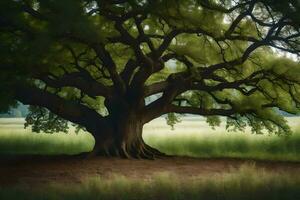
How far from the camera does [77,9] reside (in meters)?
10.3

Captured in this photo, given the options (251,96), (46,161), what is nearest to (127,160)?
(46,161)

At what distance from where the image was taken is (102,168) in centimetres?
1354

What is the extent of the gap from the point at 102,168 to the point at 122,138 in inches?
107

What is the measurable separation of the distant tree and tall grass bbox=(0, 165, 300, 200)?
3.37m

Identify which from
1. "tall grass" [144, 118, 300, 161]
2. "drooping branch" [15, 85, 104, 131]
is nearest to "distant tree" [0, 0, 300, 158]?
"drooping branch" [15, 85, 104, 131]

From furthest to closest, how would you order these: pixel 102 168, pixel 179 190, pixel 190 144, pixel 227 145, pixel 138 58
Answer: pixel 190 144 → pixel 227 145 → pixel 138 58 → pixel 102 168 → pixel 179 190

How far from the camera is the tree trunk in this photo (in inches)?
632

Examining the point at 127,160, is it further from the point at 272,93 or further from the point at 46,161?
the point at 272,93

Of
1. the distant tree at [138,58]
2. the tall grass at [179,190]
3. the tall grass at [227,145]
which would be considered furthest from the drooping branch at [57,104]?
the tall grass at [179,190]

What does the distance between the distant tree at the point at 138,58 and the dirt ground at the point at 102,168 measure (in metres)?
1.28

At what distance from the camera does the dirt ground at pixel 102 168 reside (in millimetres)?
12023

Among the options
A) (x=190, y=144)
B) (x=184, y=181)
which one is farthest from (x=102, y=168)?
(x=190, y=144)

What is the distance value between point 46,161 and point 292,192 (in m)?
8.99

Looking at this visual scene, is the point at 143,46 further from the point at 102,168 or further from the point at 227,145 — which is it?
the point at 102,168
